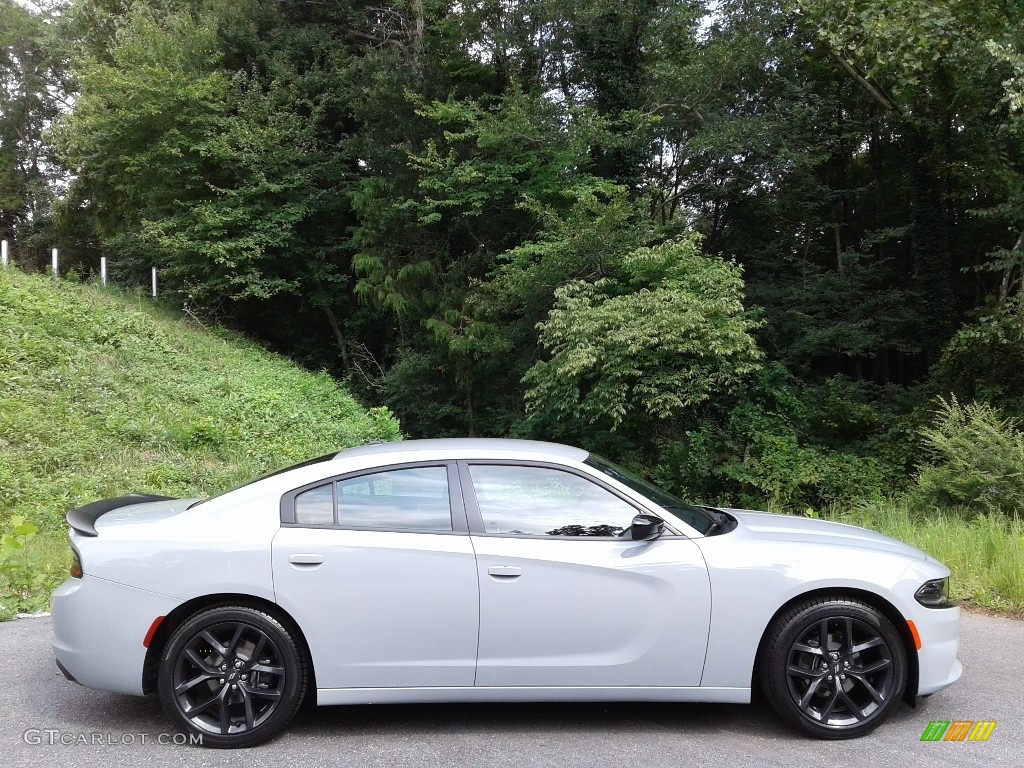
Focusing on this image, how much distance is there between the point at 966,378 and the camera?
1441cm

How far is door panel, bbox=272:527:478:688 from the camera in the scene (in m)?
3.73

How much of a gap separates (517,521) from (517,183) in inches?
694

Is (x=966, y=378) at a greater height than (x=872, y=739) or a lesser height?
greater

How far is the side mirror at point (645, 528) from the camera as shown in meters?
3.75

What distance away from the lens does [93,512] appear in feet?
14.0

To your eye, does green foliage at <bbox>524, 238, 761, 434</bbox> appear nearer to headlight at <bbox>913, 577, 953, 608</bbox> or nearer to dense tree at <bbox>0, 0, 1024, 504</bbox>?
dense tree at <bbox>0, 0, 1024, 504</bbox>

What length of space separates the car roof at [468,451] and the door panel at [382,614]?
590 mm

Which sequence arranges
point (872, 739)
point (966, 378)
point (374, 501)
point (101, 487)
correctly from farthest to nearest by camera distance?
point (966, 378), point (101, 487), point (374, 501), point (872, 739)

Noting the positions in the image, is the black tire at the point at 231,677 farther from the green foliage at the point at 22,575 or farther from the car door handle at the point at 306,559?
the green foliage at the point at 22,575

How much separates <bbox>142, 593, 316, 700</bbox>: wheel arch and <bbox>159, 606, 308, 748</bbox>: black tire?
0.14 feet

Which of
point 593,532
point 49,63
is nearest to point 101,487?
point 593,532

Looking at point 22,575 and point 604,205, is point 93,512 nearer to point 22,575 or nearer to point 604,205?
point 22,575

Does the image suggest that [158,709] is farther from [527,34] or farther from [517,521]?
[527,34]

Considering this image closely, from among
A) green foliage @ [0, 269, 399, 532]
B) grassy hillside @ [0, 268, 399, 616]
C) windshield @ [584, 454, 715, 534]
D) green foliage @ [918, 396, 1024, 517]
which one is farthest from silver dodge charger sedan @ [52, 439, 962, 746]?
green foliage @ [918, 396, 1024, 517]
